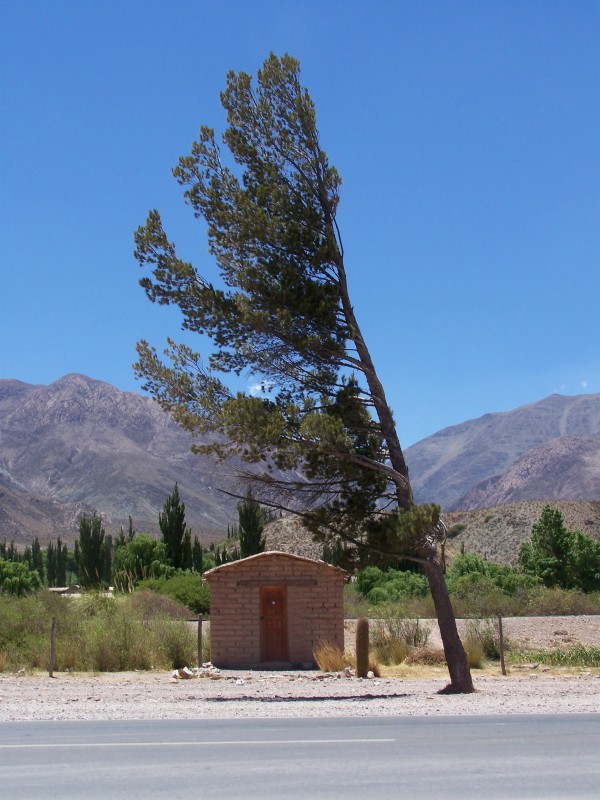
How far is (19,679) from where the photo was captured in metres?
22.9

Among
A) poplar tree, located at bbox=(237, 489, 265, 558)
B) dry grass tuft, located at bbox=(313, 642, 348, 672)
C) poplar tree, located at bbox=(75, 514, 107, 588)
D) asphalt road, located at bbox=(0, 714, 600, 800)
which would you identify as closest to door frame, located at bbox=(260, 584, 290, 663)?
dry grass tuft, located at bbox=(313, 642, 348, 672)

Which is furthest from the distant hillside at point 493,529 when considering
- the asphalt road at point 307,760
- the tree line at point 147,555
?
the asphalt road at point 307,760

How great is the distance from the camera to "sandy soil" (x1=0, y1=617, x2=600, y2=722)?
15.3m

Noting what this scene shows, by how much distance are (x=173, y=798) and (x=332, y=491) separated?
11.5 m

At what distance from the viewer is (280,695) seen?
18938mm

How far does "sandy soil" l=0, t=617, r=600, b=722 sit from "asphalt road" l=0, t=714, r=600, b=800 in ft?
7.38

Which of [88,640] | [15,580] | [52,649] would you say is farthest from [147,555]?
[52,649]

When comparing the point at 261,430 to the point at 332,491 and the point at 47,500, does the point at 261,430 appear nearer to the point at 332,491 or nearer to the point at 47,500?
the point at 332,491

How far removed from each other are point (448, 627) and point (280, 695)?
3713 mm

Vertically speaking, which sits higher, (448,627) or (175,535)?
(175,535)

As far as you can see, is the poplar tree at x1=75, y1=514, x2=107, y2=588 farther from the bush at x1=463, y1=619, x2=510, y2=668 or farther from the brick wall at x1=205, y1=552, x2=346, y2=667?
the brick wall at x1=205, y1=552, x2=346, y2=667

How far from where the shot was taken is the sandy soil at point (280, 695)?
15289mm

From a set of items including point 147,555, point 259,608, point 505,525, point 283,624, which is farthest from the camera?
point 505,525

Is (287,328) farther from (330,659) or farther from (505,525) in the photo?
(505,525)
